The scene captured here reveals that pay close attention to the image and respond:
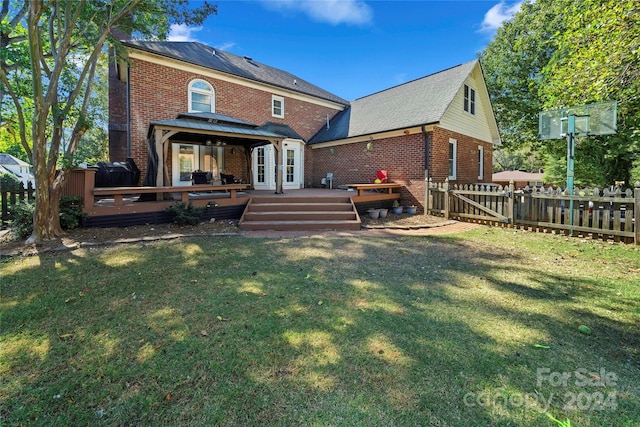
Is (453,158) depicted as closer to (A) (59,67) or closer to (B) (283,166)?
(B) (283,166)

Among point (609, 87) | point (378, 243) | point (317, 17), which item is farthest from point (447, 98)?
point (378, 243)

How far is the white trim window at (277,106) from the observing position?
14.4 metres

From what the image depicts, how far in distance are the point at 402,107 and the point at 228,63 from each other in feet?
28.4

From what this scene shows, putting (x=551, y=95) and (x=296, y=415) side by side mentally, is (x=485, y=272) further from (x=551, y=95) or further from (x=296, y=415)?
(x=551, y=95)

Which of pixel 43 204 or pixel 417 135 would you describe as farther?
pixel 417 135

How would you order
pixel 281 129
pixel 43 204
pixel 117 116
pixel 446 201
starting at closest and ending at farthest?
1. pixel 43 204
2. pixel 446 201
3. pixel 117 116
4. pixel 281 129

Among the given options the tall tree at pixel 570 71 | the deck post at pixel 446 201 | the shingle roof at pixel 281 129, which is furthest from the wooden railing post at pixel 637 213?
the shingle roof at pixel 281 129

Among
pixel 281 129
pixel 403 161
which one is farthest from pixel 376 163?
pixel 281 129

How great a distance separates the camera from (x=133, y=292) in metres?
3.57

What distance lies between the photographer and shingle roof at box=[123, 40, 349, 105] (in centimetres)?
1132

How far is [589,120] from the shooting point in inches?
321

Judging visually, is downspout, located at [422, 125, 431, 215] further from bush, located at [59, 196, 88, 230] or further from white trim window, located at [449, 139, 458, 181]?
bush, located at [59, 196, 88, 230]

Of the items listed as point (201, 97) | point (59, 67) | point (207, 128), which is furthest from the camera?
point (201, 97)

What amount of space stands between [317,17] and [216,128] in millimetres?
7773
